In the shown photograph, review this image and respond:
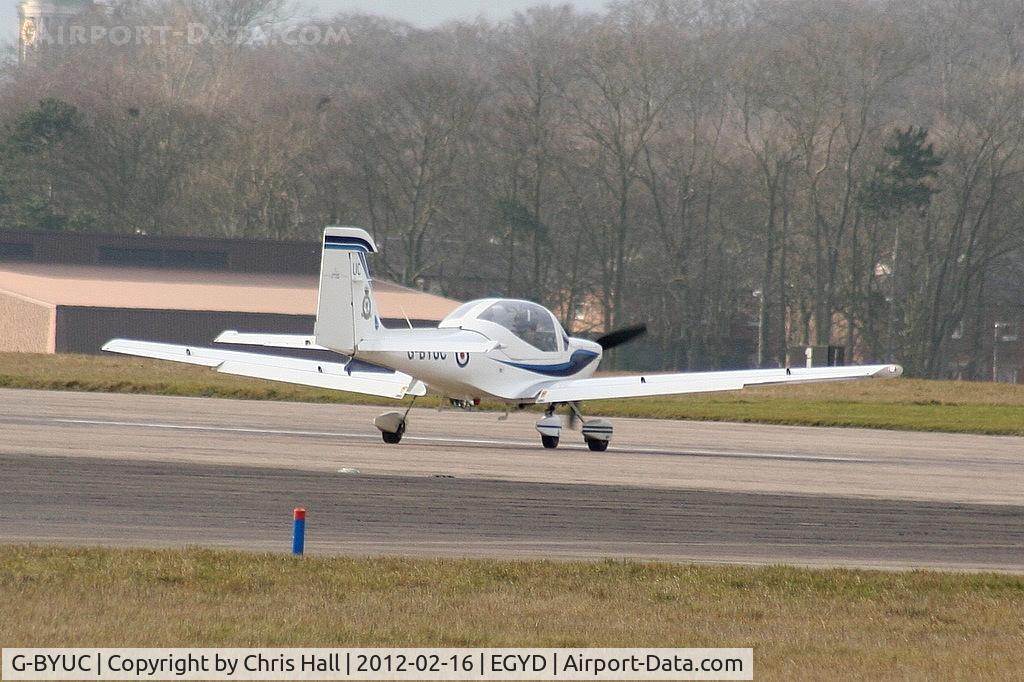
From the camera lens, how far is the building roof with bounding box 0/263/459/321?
61469mm

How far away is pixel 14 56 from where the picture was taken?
101 metres

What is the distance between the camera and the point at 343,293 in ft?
72.1

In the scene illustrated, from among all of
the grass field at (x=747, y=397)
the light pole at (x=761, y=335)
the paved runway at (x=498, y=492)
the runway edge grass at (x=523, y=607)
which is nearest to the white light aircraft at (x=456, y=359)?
the paved runway at (x=498, y=492)

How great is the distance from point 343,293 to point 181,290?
145 ft

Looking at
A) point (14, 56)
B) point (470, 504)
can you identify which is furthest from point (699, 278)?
point (470, 504)

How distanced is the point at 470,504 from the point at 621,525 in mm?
1838

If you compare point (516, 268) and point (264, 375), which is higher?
point (516, 268)

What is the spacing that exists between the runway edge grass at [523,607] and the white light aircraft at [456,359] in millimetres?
10680

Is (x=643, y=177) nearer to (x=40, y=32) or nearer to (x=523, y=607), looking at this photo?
(x=40, y=32)

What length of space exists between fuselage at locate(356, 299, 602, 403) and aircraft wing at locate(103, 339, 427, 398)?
5.34 ft

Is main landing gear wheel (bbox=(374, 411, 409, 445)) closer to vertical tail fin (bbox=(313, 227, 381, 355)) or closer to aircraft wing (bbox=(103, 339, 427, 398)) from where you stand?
aircraft wing (bbox=(103, 339, 427, 398))


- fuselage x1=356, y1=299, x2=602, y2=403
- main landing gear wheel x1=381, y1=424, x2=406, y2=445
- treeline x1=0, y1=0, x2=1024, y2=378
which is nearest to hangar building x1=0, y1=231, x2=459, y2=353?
treeline x1=0, y1=0, x2=1024, y2=378

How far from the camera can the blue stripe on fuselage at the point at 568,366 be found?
2495 centimetres

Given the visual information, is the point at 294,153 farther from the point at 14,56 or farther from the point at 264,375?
the point at 264,375
